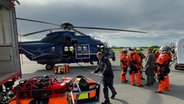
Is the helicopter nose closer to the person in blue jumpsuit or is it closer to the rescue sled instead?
the person in blue jumpsuit

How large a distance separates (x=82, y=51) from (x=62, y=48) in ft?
4.73

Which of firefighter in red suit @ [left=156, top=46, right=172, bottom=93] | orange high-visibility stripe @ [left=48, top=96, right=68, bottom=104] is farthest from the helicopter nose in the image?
orange high-visibility stripe @ [left=48, top=96, right=68, bottom=104]

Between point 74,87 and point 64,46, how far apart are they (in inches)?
460

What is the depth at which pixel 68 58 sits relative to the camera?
663 inches

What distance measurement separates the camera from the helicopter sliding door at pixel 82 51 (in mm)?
16734

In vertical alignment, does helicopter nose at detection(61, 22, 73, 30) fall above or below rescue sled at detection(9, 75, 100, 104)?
above

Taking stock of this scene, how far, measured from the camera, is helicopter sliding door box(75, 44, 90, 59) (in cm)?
1673

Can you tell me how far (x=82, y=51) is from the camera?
55.3 feet

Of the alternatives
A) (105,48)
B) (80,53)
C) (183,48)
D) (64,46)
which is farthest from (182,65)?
(64,46)

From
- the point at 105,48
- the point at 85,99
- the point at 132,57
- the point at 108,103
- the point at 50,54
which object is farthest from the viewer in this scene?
the point at 105,48

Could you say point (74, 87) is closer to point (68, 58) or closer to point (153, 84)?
point (153, 84)

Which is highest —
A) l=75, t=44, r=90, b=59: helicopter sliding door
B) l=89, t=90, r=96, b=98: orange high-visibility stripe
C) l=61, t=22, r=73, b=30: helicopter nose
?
l=61, t=22, r=73, b=30: helicopter nose

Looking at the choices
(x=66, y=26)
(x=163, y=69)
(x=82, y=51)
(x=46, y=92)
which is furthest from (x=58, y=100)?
(x=82, y=51)

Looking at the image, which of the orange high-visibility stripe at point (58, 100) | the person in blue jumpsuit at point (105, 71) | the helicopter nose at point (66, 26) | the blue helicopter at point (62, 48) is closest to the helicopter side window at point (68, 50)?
the blue helicopter at point (62, 48)
